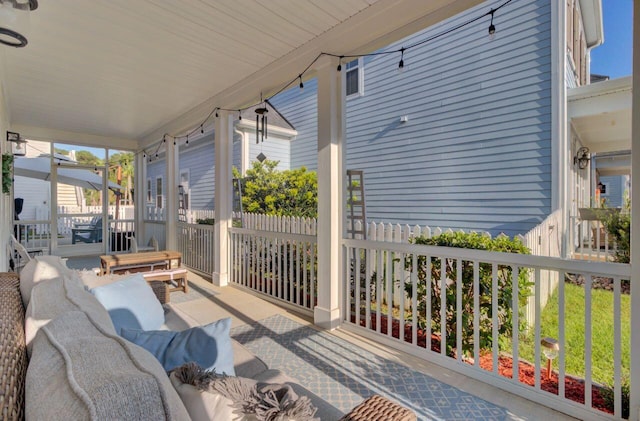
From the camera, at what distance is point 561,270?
6.63 ft

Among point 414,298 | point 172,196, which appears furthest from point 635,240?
point 172,196

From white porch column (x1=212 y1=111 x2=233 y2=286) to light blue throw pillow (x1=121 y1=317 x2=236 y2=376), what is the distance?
3.76 meters

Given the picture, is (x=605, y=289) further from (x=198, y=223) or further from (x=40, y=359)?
(x=198, y=223)

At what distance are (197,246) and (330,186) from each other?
3608mm

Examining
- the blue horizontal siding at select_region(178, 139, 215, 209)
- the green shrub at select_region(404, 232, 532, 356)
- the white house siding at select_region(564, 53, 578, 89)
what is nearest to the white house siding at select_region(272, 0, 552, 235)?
the white house siding at select_region(564, 53, 578, 89)

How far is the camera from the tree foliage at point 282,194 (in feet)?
19.5

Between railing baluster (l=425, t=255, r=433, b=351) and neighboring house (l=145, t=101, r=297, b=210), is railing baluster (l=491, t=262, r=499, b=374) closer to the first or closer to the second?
railing baluster (l=425, t=255, r=433, b=351)

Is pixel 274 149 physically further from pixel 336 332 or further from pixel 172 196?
pixel 336 332

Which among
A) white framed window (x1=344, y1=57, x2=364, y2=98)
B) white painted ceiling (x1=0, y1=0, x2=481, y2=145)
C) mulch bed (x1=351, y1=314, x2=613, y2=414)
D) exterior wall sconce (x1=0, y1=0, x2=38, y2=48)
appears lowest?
mulch bed (x1=351, y1=314, x2=613, y2=414)

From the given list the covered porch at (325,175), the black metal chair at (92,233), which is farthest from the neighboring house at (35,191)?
the covered porch at (325,175)

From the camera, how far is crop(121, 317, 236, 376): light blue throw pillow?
118cm

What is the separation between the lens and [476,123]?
17.3ft

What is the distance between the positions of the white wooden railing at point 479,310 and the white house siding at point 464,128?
7.81 ft

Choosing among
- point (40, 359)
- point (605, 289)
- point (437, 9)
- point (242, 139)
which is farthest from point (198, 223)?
point (605, 289)
